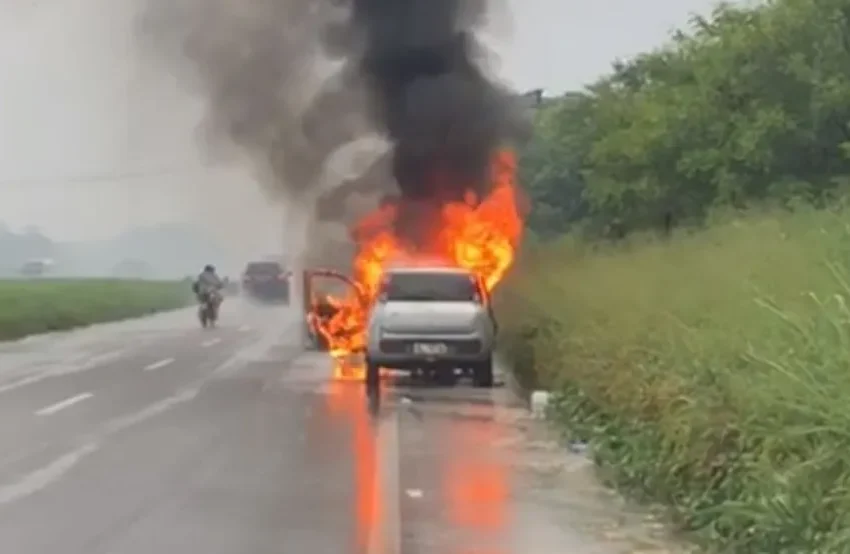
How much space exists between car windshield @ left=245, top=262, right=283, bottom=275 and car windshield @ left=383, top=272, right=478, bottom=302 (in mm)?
37750

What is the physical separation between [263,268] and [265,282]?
537mm

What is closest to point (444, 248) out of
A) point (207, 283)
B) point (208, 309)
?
point (207, 283)

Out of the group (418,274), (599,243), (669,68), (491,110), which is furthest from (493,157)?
(418,274)

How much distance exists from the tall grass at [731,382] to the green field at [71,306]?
26.3 meters

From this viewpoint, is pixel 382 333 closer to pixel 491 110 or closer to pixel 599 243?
pixel 599 243

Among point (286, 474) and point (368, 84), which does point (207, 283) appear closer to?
point (368, 84)

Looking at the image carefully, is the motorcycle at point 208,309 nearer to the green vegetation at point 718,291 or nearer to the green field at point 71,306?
the green field at point 71,306

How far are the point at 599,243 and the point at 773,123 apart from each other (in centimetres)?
360

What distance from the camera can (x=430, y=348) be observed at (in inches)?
856

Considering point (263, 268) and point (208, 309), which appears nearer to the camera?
point (208, 309)

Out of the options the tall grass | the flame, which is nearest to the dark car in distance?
the flame

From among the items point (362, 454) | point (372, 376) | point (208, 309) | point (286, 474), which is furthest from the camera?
point (208, 309)

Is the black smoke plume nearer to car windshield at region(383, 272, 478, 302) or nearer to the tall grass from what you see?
car windshield at region(383, 272, 478, 302)

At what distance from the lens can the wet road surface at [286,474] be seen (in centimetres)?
998
